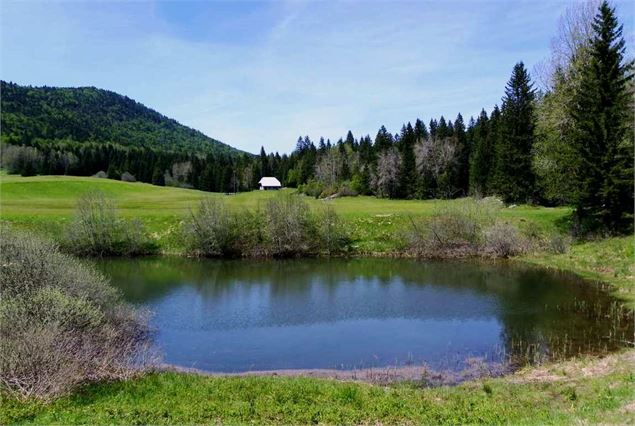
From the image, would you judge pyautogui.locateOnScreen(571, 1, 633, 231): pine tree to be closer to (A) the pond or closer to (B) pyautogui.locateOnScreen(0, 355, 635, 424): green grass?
(A) the pond

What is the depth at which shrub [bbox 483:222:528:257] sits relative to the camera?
45.7 meters

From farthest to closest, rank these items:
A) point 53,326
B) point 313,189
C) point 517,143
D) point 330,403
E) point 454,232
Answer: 1. point 313,189
2. point 517,143
3. point 454,232
4. point 53,326
5. point 330,403

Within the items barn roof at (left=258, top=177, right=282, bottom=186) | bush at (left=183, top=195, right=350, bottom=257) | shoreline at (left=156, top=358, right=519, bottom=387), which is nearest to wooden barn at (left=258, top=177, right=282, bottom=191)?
barn roof at (left=258, top=177, right=282, bottom=186)

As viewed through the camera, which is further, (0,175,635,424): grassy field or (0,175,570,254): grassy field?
(0,175,570,254): grassy field

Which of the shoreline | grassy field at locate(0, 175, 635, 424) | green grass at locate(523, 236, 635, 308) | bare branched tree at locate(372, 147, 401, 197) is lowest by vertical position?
the shoreline

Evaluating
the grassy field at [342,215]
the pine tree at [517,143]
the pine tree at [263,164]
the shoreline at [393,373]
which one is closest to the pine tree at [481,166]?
the pine tree at [517,143]

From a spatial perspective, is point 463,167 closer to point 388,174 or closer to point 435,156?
point 435,156

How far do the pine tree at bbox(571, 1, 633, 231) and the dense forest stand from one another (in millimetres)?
76

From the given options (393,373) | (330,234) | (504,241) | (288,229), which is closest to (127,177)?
(288,229)

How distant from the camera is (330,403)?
1325 centimetres

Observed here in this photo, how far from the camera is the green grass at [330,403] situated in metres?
11.9

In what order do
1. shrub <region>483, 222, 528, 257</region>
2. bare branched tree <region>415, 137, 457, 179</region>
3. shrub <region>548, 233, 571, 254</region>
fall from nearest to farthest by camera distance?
shrub <region>548, 233, 571, 254</region> → shrub <region>483, 222, 528, 257</region> → bare branched tree <region>415, 137, 457, 179</region>

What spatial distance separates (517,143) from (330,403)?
54351 millimetres

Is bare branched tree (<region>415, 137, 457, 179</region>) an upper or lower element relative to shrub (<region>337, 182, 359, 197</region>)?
upper
